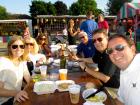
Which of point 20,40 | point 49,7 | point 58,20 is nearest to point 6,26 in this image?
point 58,20

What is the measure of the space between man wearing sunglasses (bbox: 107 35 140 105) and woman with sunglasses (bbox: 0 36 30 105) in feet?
4.07

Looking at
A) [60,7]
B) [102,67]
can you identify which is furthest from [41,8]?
[102,67]

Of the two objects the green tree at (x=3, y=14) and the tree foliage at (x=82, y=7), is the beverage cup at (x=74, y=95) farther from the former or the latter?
the green tree at (x=3, y=14)

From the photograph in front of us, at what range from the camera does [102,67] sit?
13.4 feet

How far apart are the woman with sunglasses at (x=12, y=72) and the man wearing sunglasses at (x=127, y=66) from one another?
4.07 ft

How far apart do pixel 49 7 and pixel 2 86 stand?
68.7m

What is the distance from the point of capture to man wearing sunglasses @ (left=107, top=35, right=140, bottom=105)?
2354 millimetres

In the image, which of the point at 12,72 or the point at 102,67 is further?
the point at 102,67

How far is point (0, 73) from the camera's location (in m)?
3.43

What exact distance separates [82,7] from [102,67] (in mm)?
66753

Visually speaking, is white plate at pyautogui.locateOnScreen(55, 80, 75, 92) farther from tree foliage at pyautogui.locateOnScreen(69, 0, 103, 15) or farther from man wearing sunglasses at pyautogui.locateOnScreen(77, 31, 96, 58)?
tree foliage at pyautogui.locateOnScreen(69, 0, 103, 15)

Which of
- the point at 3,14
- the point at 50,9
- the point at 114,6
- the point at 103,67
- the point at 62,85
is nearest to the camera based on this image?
the point at 62,85

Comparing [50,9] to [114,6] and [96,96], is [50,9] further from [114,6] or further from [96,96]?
[96,96]

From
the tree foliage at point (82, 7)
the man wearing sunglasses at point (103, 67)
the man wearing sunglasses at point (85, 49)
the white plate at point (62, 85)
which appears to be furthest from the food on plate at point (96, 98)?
the tree foliage at point (82, 7)
